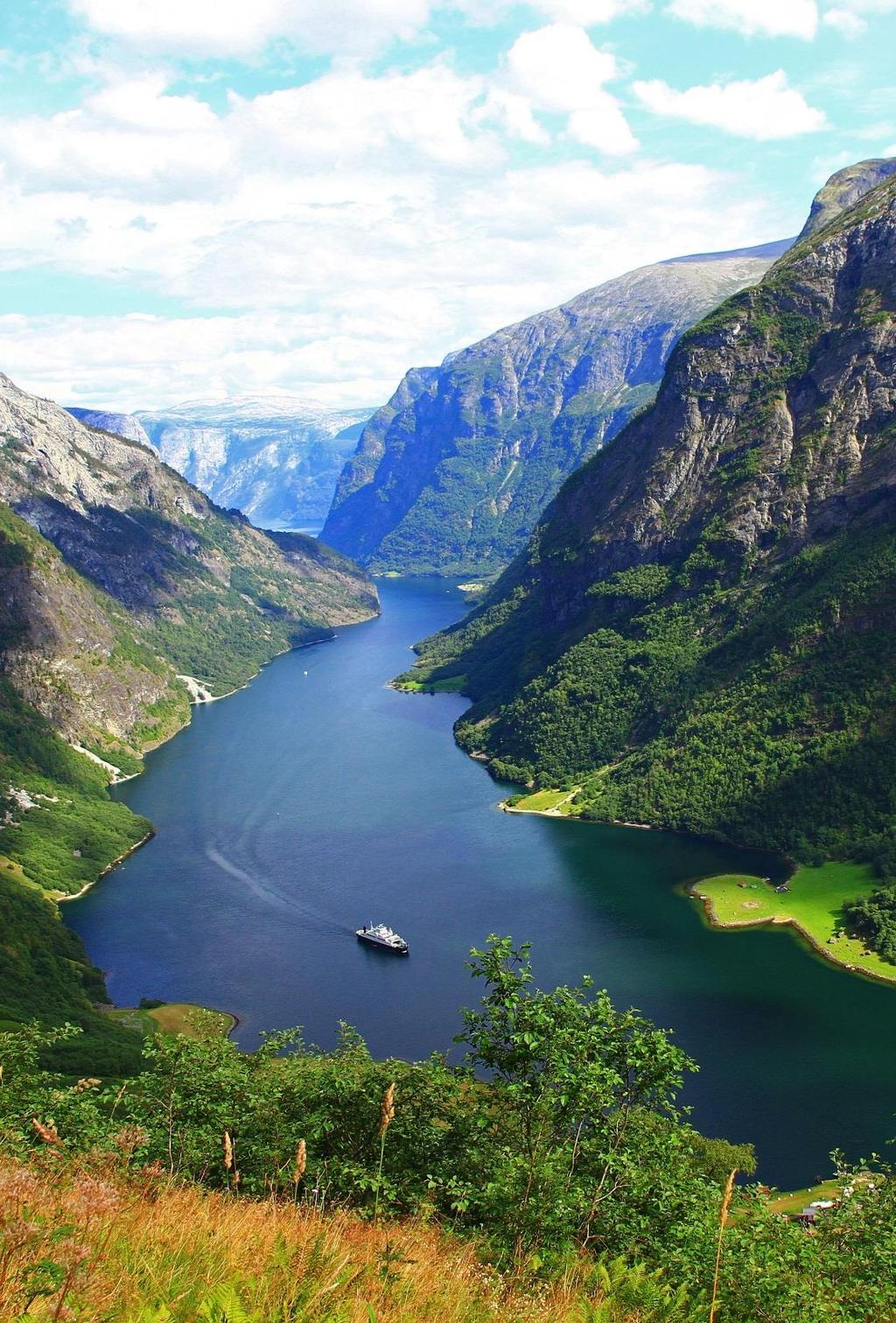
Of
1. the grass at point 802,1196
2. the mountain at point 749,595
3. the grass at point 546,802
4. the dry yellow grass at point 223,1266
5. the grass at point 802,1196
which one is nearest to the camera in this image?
the dry yellow grass at point 223,1266

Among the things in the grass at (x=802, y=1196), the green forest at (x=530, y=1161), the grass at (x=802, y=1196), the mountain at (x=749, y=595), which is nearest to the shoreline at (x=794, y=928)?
the mountain at (x=749, y=595)

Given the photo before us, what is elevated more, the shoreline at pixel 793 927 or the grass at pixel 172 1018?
the grass at pixel 172 1018

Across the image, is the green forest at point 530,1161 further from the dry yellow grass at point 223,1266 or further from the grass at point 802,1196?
the grass at point 802,1196

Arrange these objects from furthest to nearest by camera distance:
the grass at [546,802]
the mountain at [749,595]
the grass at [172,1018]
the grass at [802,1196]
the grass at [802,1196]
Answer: the grass at [546,802] → the mountain at [749,595] → the grass at [172,1018] → the grass at [802,1196] → the grass at [802,1196]

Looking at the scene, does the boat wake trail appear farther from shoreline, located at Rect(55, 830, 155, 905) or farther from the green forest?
the green forest

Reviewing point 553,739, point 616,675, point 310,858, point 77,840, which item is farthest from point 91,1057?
point 616,675

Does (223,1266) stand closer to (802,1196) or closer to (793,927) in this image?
(802,1196)

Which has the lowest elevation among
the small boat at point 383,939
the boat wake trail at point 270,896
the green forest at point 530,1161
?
the boat wake trail at point 270,896

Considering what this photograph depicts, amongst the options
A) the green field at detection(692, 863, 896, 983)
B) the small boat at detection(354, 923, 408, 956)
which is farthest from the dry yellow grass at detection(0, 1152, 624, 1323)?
the green field at detection(692, 863, 896, 983)
